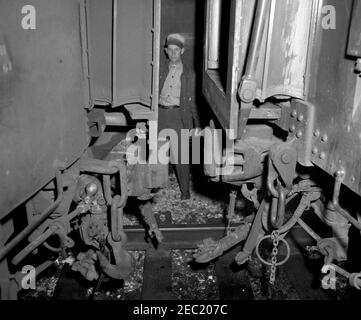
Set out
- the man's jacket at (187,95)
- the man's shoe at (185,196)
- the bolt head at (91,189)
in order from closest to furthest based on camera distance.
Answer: the bolt head at (91,189), the man's jacket at (187,95), the man's shoe at (185,196)

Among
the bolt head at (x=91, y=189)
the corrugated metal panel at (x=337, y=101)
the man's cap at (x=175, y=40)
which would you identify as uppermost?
the man's cap at (x=175, y=40)

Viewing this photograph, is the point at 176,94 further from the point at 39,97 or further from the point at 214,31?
the point at 39,97

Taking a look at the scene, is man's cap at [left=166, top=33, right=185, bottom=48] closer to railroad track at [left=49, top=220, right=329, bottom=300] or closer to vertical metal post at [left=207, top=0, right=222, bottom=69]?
vertical metal post at [left=207, top=0, right=222, bottom=69]

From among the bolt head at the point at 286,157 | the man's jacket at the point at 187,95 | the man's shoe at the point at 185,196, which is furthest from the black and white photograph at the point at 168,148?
the man's jacket at the point at 187,95

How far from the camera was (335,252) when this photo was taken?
2.74m

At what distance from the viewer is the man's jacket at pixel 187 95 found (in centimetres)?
502

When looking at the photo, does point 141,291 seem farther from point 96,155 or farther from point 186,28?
point 186,28

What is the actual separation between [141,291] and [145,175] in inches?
44.2

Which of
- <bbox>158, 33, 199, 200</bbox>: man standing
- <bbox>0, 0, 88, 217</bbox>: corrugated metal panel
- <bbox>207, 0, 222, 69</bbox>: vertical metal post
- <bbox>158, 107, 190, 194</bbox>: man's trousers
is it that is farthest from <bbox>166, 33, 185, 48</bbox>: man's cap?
<bbox>0, 0, 88, 217</bbox>: corrugated metal panel

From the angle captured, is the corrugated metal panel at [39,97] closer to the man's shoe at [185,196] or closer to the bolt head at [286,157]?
the bolt head at [286,157]

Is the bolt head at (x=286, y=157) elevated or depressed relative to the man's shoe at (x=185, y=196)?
elevated

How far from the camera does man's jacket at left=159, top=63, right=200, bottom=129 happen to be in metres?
5.02

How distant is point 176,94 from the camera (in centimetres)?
494

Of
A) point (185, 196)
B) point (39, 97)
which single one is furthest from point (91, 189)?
point (185, 196)
